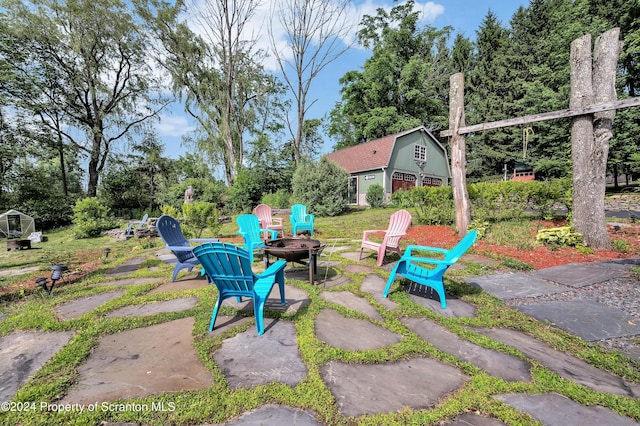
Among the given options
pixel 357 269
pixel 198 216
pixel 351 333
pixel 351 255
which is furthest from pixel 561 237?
pixel 198 216

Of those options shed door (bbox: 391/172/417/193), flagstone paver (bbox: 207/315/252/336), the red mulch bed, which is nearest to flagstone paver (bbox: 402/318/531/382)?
flagstone paver (bbox: 207/315/252/336)

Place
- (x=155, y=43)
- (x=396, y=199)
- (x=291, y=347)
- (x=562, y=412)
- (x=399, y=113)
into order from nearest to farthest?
(x=562, y=412) → (x=291, y=347) → (x=396, y=199) → (x=155, y=43) → (x=399, y=113)

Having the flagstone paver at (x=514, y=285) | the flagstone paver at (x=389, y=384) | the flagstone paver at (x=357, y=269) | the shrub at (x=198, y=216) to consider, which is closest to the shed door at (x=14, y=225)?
the shrub at (x=198, y=216)

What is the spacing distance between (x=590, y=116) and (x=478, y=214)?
293cm

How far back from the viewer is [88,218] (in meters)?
10.4

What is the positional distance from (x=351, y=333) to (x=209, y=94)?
21991mm

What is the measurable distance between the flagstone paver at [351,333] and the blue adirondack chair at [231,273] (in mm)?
596

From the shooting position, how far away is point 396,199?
51.2 feet

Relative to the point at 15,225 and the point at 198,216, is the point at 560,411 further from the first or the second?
the point at 15,225

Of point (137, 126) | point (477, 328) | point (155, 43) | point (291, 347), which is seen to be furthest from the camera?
point (137, 126)

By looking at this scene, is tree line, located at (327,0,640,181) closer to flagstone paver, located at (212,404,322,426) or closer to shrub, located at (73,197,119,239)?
shrub, located at (73,197,119,239)

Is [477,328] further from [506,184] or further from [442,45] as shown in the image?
[442,45]

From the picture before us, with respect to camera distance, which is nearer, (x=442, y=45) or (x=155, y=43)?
(x=155, y=43)

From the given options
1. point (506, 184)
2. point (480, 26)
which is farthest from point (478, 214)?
point (480, 26)
